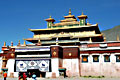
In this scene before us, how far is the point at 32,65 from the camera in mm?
33938

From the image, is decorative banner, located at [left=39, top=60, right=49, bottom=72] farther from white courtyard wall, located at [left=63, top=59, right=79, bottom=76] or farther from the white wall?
the white wall

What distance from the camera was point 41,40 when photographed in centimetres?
4988

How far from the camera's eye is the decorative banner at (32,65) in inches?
1313

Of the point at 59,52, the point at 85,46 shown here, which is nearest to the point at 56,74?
the point at 59,52

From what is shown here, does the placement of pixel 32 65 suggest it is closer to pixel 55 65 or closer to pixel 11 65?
pixel 11 65

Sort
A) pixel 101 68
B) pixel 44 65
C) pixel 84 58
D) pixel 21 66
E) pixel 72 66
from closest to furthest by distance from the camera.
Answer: pixel 101 68 < pixel 44 65 < pixel 72 66 < pixel 21 66 < pixel 84 58

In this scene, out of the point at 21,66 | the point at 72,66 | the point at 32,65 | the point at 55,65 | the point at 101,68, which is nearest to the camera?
the point at 55,65

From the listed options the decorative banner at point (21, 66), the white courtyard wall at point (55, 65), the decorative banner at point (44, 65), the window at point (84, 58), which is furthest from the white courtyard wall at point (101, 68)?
the decorative banner at point (21, 66)

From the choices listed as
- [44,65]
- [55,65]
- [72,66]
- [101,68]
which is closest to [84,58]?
[72,66]

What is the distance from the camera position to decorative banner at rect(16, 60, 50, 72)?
109ft

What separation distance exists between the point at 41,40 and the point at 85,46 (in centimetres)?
1712

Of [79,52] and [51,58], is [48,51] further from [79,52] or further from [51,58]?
[79,52]

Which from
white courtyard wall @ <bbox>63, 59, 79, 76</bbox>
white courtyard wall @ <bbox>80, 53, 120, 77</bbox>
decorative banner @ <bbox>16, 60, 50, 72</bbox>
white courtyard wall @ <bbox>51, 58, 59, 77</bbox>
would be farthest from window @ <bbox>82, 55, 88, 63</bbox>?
decorative banner @ <bbox>16, 60, 50, 72</bbox>

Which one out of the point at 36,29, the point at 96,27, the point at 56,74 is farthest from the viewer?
the point at 36,29
